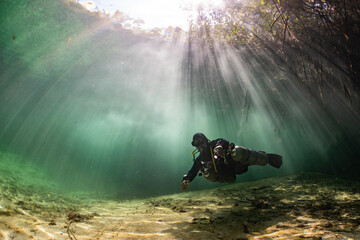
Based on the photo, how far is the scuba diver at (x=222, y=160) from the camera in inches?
164

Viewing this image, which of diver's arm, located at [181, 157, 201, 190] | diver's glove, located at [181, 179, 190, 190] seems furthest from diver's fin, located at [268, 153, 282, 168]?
diver's glove, located at [181, 179, 190, 190]

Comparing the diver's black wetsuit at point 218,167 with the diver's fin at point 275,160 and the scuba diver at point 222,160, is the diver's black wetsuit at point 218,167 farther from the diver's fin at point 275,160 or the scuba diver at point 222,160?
the diver's fin at point 275,160

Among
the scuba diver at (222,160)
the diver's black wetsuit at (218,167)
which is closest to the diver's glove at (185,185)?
the scuba diver at (222,160)

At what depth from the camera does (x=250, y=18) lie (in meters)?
7.30

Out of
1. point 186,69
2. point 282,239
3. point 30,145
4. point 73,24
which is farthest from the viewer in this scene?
point 30,145

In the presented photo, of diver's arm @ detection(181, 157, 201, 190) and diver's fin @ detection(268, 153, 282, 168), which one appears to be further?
diver's fin @ detection(268, 153, 282, 168)

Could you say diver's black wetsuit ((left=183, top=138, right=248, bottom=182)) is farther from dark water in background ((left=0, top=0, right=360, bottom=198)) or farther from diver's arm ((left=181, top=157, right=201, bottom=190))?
dark water in background ((left=0, top=0, right=360, bottom=198))

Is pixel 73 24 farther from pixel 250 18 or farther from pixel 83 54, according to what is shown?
pixel 250 18

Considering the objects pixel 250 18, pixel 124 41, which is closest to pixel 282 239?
pixel 250 18

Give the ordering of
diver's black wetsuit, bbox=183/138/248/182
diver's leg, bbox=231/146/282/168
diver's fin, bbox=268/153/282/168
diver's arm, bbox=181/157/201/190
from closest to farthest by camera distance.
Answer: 1. diver's black wetsuit, bbox=183/138/248/182
2. diver's leg, bbox=231/146/282/168
3. diver's arm, bbox=181/157/201/190
4. diver's fin, bbox=268/153/282/168

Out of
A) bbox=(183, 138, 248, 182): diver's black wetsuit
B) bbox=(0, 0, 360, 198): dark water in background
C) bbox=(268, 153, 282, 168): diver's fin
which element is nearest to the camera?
bbox=(183, 138, 248, 182): diver's black wetsuit

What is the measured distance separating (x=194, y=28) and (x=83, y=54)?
1043 cm

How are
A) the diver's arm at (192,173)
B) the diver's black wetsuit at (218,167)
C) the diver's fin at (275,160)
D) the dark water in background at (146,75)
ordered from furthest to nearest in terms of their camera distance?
the dark water in background at (146,75) → the diver's fin at (275,160) → the diver's arm at (192,173) → the diver's black wetsuit at (218,167)

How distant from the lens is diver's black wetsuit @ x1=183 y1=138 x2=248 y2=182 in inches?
163
